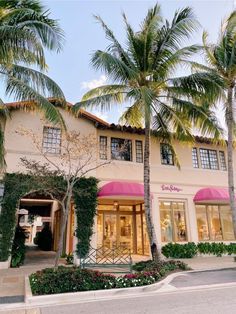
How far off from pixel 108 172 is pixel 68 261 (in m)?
5.55

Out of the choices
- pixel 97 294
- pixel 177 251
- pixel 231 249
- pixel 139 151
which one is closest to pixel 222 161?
pixel 231 249

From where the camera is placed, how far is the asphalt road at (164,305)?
6262 mm

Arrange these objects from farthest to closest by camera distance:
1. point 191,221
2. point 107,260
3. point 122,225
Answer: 1. point 122,225
2. point 191,221
3. point 107,260

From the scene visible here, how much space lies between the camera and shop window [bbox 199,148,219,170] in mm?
18672

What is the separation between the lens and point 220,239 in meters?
17.5

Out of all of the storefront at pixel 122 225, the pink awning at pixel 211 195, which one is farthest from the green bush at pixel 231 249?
the storefront at pixel 122 225

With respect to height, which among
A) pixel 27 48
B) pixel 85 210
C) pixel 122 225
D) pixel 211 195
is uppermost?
pixel 27 48

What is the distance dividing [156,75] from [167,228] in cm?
967

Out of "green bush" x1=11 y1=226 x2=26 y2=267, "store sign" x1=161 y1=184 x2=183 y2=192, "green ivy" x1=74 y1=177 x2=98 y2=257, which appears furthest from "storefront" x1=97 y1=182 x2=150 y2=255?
"green bush" x1=11 y1=226 x2=26 y2=267

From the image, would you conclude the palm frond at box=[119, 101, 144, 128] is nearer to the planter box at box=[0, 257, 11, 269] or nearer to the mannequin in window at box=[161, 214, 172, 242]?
the mannequin in window at box=[161, 214, 172, 242]

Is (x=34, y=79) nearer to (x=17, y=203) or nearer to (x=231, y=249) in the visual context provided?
(x=17, y=203)

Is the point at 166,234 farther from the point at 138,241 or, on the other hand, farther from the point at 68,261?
the point at 68,261

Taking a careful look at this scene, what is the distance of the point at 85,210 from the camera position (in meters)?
13.8

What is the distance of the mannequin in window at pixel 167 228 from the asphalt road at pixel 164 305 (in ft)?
27.1
